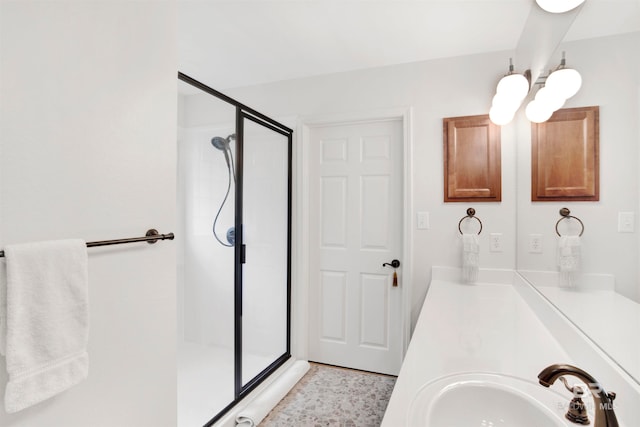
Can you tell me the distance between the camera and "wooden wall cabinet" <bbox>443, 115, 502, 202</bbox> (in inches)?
88.7

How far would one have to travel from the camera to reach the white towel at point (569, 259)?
1120mm

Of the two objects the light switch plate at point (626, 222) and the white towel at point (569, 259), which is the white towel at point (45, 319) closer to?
the light switch plate at point (626, 222)

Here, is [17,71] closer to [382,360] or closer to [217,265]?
[217,265]

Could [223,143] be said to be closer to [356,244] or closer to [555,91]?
[356,244]

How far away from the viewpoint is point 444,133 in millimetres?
2348

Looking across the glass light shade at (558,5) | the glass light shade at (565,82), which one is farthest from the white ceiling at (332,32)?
the glass light shade at (565,82)

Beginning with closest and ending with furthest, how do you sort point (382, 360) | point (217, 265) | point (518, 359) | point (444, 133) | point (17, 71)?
point (17, 71)
point (518, 359)
point (217, 265)
point (444, 133)
point (382, 360)

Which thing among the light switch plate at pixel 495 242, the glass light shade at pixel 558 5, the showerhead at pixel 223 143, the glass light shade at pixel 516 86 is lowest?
the light switch plate at pixel 495 242

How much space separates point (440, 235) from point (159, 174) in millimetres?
1883

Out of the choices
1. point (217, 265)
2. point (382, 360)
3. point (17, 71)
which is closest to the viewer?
point (17, 71)

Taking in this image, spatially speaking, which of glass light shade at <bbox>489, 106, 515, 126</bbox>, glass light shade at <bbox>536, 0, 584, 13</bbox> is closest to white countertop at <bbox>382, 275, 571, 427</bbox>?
glass light shade at <bbox>489, 106, 515, 126</bbox>

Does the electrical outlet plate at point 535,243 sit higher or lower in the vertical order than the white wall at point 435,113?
lower

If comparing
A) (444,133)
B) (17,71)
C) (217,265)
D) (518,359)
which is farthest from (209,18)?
(518,359)

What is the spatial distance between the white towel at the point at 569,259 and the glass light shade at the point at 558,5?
0.83m
